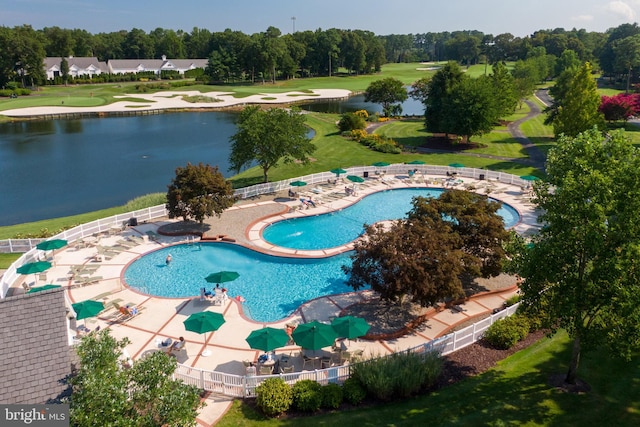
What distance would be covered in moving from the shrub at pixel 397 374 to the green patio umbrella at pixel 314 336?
5.66 feet

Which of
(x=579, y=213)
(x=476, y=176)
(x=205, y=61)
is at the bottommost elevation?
(x=476, y=176)

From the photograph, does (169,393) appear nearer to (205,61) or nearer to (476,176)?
(476,176)

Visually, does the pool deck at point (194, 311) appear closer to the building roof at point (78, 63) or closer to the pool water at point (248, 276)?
the pool water at point (248, 276)

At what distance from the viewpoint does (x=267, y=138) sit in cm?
4191

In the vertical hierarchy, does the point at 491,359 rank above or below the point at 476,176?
below

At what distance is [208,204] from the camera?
1300 inches

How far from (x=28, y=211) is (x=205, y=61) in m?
152

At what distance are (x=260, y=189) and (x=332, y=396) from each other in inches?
1111

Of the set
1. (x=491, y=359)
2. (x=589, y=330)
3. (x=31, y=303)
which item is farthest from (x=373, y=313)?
(x=31, y=303)

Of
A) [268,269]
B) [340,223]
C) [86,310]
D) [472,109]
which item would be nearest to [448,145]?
[472,109]

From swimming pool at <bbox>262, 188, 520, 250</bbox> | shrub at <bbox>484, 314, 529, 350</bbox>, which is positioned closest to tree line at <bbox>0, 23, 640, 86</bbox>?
swimming pool at <bbox>262, 188, 520, 250</bbox>

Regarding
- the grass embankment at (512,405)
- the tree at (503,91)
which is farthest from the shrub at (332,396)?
the tree at (503,91)

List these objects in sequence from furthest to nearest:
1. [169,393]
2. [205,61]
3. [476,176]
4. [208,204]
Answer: [205,61]
[476,176]
[208,204]
[169,393]

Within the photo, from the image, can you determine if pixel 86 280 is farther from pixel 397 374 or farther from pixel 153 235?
pixel 397 374
